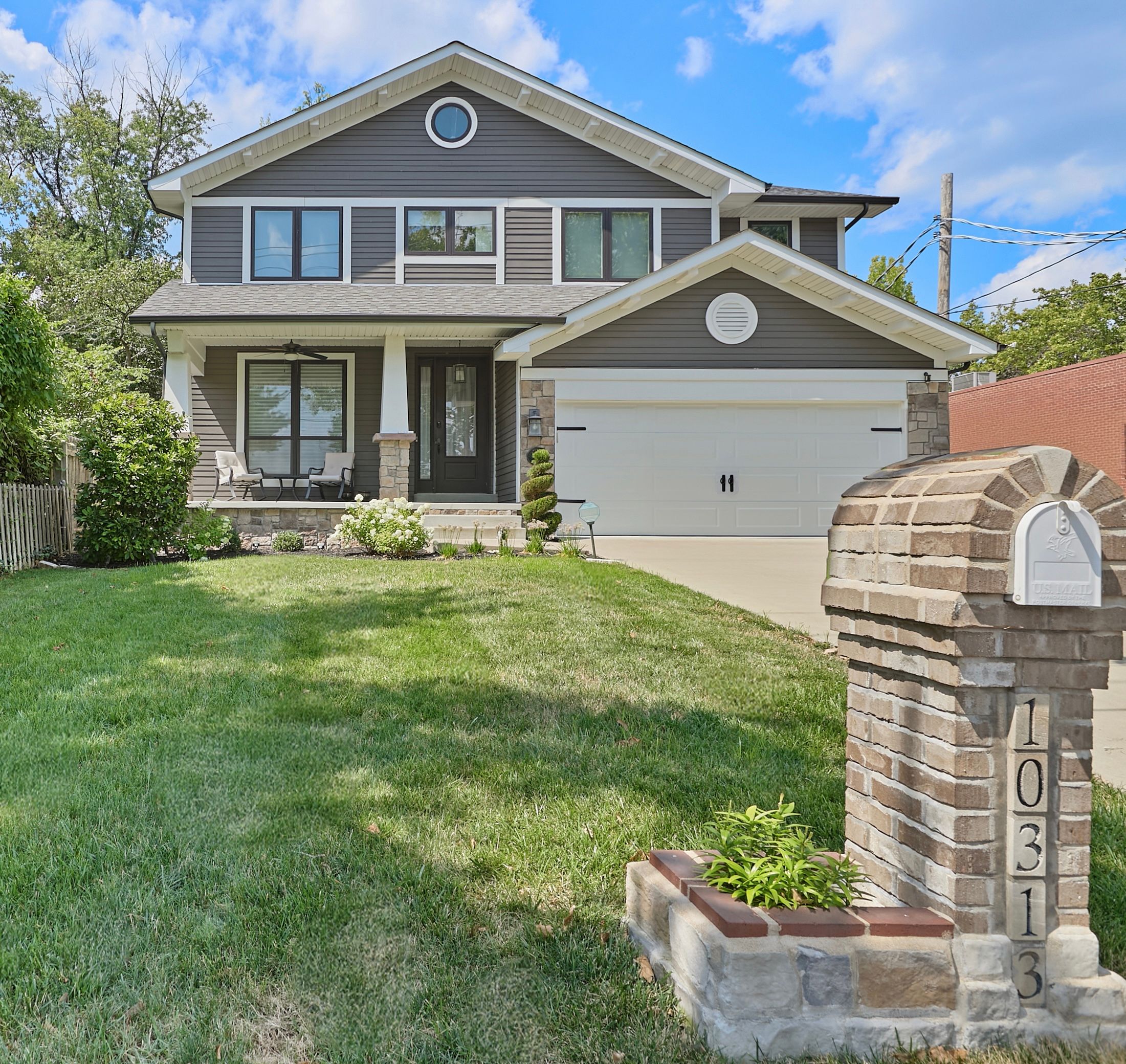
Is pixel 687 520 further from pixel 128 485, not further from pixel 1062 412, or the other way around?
pixel 1062 412

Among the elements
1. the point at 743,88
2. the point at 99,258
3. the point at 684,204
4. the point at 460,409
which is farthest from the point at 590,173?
the point at 99,258

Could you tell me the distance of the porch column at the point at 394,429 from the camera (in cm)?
1180

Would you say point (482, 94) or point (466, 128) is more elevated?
point (482, 94)

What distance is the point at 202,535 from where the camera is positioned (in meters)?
10.0

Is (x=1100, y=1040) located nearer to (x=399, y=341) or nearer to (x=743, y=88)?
(x=399, y=341)

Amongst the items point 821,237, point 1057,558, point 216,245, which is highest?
point 821,237

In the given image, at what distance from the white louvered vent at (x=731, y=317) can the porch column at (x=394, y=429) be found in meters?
4.65

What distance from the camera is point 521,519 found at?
1141cm

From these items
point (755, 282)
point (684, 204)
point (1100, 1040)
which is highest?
point (684, 204)

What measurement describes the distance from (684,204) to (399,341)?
5.58 m

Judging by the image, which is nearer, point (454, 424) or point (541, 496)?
point (541, 496)

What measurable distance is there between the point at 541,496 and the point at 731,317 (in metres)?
4.14

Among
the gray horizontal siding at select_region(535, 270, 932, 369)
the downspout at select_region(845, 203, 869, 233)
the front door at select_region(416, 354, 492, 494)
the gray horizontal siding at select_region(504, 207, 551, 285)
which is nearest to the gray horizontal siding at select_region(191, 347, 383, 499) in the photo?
the front door at select_region(416, 354, 492, 494)

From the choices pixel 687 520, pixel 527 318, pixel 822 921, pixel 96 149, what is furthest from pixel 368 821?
pixel 96 149
